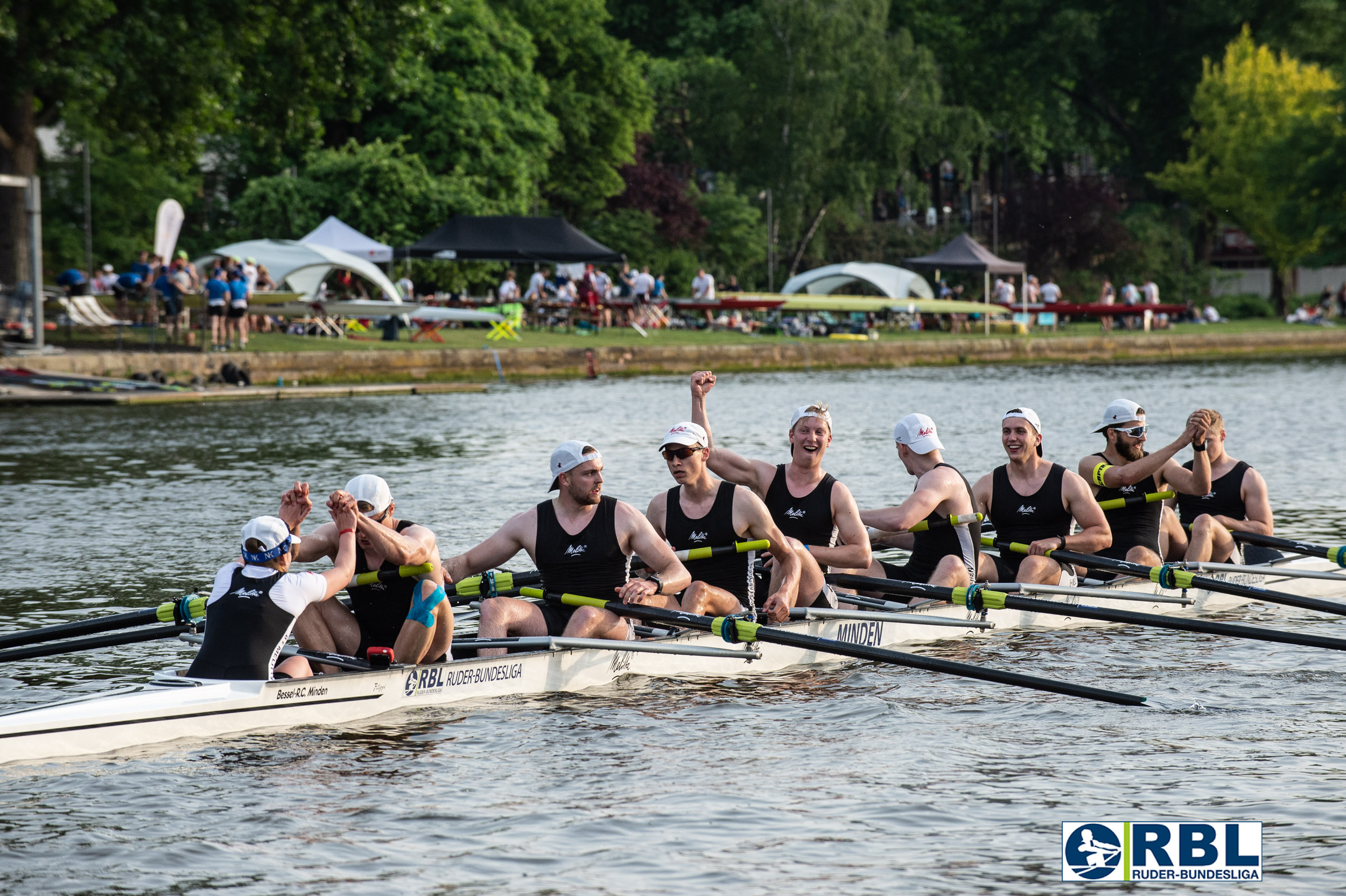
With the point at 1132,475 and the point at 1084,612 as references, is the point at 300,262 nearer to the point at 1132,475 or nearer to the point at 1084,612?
the point at 1132,475

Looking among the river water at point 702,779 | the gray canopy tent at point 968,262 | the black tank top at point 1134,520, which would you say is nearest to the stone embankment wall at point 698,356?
the gray canopy tent at point 968,262

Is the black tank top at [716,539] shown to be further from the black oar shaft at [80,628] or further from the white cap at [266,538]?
the black oar shaft at [80,628]

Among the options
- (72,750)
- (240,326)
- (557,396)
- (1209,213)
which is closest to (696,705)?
(72,750)

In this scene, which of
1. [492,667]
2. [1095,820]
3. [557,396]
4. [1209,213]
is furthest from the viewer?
[1209,213]

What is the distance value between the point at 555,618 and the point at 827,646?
176cm

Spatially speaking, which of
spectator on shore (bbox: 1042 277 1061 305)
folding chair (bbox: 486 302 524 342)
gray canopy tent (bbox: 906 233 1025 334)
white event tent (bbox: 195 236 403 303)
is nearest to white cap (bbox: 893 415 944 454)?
folding chair (bbox: 486 302 524 342)

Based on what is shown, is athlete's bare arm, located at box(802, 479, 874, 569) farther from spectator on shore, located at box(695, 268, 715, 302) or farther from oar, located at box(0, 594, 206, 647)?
spectator on shore, located at box(695, 268, 715, 302)

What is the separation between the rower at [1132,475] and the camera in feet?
42.2

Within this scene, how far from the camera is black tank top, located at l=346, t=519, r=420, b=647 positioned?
9.76 meters

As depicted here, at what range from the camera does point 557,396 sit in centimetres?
3466

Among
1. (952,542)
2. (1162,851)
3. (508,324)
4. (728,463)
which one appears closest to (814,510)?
(728,463)

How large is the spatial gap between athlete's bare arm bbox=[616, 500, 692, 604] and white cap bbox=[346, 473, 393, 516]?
4.77 ft

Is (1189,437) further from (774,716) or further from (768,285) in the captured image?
(768,285)

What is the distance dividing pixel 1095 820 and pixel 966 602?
3.34 metres
